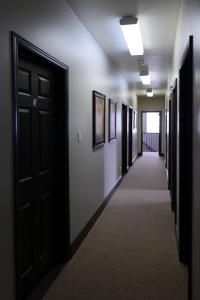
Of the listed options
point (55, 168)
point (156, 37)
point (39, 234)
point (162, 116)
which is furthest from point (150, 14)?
point (162, 116)

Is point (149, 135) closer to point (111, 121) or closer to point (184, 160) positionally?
point (111, 121)

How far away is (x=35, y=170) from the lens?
8.36ft

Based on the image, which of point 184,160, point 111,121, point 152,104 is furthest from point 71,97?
point 152,104

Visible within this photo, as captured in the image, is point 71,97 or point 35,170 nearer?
point 35,170

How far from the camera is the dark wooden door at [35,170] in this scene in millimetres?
2312

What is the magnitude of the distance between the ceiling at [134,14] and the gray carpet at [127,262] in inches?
103

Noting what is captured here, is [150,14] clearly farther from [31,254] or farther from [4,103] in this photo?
[31,254]

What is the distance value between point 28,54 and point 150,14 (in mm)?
1728

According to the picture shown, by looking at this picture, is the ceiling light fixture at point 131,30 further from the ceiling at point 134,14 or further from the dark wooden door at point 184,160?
the dark wooden door at point 184,160

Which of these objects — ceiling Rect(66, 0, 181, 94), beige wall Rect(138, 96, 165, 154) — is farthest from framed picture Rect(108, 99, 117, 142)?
beige wall Rect(138, 96, 165, 154)

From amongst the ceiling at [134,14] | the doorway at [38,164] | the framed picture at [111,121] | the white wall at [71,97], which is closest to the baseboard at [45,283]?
the doorway at [38,164]

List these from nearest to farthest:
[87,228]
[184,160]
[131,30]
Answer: [184,160], [131,30], [87,228]

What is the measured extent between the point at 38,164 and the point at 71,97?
0.94 m

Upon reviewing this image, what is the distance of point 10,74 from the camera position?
6.21ft
